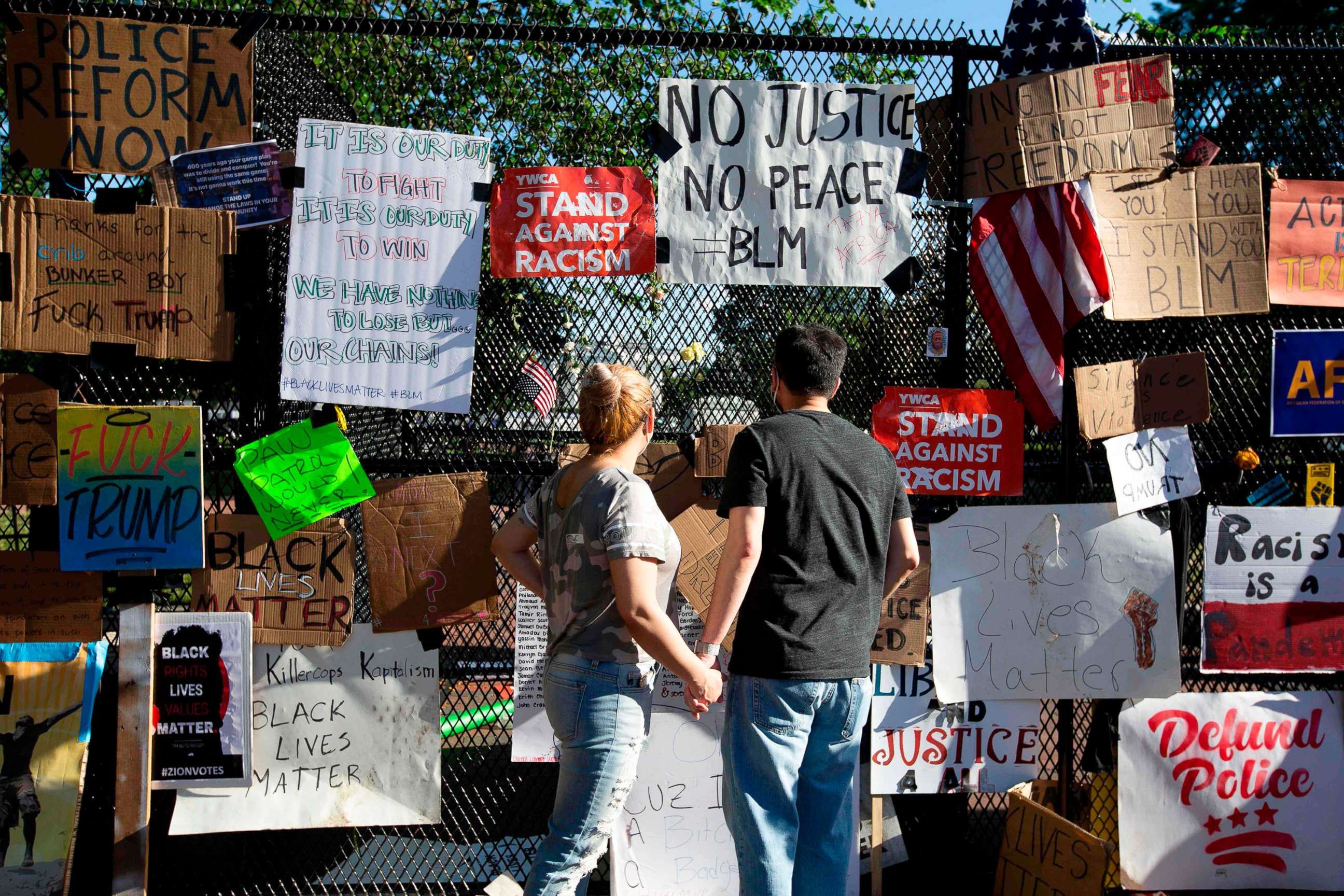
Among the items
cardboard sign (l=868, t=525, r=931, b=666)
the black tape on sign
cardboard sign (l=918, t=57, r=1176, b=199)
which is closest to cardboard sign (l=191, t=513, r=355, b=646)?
the black tape on sign

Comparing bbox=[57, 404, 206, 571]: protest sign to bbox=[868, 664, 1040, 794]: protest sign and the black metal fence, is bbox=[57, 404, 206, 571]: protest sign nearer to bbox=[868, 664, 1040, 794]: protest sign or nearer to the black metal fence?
the black metal fence

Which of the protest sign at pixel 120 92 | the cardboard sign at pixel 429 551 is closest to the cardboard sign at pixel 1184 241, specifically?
the cardboard sign at pixel 429 551

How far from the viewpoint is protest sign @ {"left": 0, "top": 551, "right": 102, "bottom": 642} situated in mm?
3473

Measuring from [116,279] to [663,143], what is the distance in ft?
6.46

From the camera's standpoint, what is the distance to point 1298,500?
3.91m

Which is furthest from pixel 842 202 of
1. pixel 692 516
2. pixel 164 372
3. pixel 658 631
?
pixel 164 372

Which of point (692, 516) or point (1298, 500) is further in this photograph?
point (1298, 500)

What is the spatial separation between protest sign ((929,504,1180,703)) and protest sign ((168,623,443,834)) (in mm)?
1928

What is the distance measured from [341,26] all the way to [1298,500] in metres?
4.04

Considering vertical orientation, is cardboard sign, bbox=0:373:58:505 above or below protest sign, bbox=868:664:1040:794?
above

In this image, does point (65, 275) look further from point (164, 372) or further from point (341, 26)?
point (341, 26)

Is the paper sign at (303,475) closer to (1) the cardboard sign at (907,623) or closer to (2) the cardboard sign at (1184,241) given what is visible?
(1) the cardboard sign at (907,623)

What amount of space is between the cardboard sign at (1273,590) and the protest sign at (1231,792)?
0.16 m

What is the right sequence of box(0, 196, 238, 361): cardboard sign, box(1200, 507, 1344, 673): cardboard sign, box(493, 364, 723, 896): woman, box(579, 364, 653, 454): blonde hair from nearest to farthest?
box(493, 364, 723, 896): woman
box(579, 364, 653, 454): blonde hair
box(0, 196, 238, 361): cardboard sign
box(1200, 507, 1344, 673): cardboard sign
